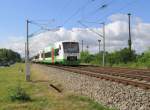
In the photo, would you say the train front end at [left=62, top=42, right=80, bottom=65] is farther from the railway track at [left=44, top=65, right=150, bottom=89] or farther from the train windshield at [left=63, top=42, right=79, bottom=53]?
the railway track at [left=44, top=65, right=150, bottom=89]

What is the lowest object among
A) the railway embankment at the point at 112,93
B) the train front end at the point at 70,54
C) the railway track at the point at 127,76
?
the railway embankment at the point at 112,93

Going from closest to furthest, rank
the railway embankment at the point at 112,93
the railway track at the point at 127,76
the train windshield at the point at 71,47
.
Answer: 1. the railway embankment at the point at 112,93
2. the railway track at the point at 127,76
3. the train windshield at the point at 71,47

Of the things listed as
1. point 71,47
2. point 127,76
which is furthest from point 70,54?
point 127,76

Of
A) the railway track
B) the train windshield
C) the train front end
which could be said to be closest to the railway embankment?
the railway track

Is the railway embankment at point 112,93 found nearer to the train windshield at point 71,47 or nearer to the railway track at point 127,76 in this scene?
the railway track at point 127,76

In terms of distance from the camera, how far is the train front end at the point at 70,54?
151ft

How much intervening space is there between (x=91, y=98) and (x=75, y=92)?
402 centimetres

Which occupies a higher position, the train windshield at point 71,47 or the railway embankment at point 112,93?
the train windshield at point 71,47

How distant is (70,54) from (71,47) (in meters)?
1.28

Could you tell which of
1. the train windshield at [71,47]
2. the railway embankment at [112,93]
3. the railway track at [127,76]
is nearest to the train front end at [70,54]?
the train windshield at [71,47]

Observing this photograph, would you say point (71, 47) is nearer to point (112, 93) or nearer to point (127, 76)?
point (127, 76)

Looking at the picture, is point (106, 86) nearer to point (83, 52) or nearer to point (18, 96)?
point (18, 96)

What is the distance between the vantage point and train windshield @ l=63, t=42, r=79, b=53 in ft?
153

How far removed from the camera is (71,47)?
47156mm
